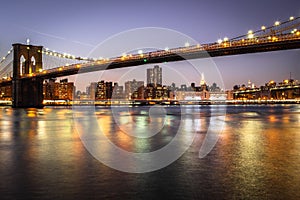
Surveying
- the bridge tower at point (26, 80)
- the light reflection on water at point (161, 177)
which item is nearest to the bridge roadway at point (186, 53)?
→ the bridge tower at point (26, 80)

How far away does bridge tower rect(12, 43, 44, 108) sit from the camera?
220 ft

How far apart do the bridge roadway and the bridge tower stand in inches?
102

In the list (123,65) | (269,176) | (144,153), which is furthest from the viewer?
(123,65)

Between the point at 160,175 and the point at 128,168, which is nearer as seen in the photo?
the point at 160,175

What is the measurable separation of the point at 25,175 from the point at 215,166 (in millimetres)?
4718

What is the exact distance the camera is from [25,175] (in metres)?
7.28

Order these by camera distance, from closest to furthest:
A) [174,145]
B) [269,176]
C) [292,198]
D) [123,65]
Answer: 1. [292,198]
2. [269,176]
3. [174,145]
4. [123,65]

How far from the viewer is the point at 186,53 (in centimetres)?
4728

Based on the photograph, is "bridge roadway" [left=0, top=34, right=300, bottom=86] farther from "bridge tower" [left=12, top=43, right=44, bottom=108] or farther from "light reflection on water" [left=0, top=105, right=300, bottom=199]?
"light reflection on water" [left=0, top=105, right=300, bottom=199]

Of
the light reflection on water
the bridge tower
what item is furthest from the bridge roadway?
the light reflection on water

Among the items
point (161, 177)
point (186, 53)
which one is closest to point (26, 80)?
point (186, 53)

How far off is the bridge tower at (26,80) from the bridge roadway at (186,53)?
2.58 meters

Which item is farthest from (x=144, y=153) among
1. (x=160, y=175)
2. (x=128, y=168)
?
(x=160, y=175)

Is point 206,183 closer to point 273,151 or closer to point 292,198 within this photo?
point 292,198
